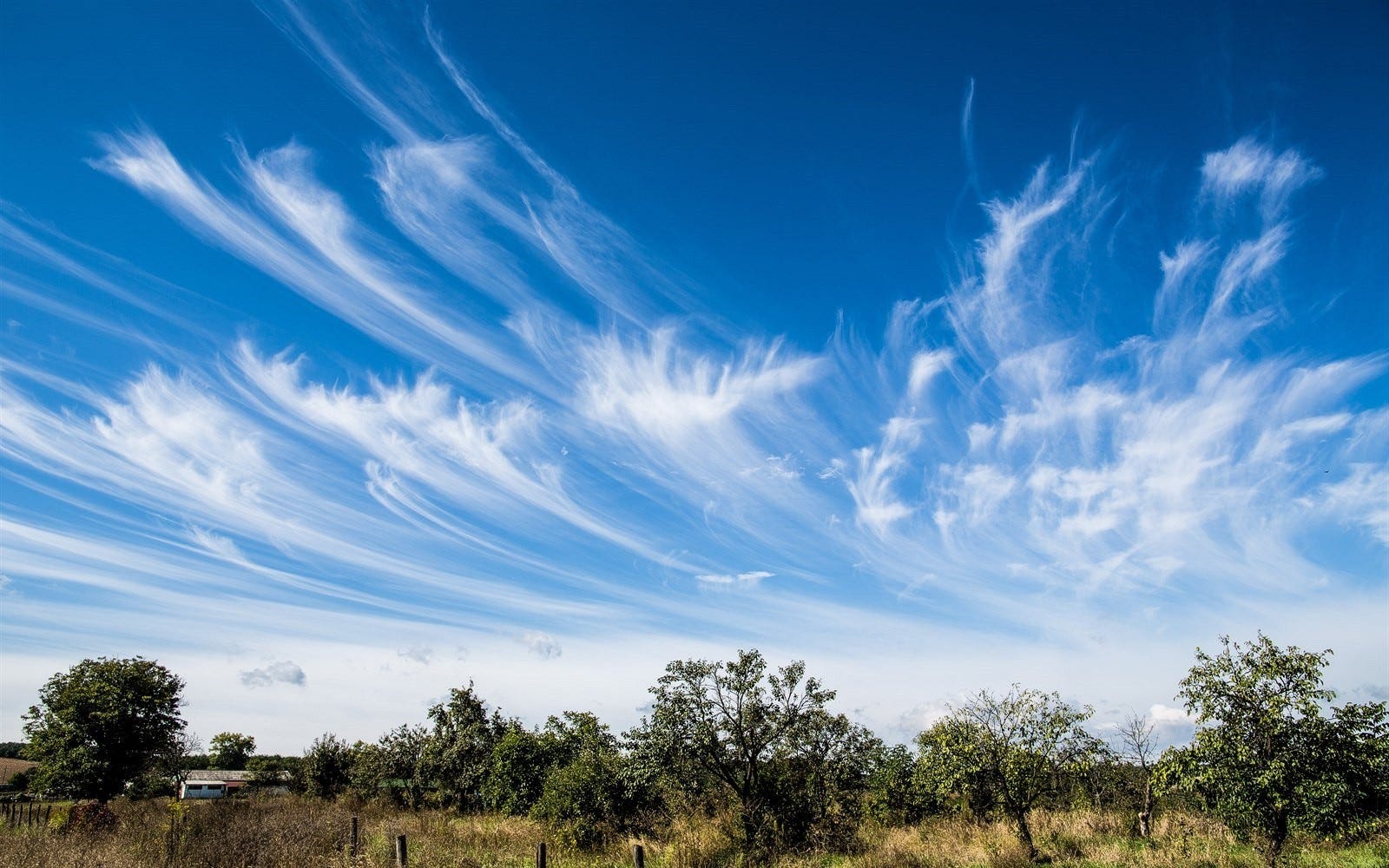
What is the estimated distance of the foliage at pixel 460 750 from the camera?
41656mm

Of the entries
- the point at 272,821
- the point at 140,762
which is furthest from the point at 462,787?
the point at 272,821

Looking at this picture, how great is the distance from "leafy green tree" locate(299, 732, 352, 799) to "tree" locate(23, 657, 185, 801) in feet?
40.9

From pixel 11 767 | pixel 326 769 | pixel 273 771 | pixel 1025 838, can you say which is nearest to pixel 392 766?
pixel 326 769

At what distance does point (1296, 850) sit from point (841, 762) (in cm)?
1319

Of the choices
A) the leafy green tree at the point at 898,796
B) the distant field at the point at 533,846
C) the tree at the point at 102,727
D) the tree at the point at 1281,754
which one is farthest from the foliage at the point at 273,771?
the tree at the point at 1281,754

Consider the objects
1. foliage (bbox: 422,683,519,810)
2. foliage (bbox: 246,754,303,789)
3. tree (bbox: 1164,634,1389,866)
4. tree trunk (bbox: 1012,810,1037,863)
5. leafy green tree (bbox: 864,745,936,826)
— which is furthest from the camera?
foliage (bbox: 246,754,303,789)

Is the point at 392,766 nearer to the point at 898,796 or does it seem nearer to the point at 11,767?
the point at 898,796

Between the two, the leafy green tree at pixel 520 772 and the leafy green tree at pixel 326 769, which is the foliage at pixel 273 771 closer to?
the leafy green tree at pixel 326 769

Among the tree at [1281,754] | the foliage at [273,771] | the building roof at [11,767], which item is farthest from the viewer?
the building roof at [11,767]

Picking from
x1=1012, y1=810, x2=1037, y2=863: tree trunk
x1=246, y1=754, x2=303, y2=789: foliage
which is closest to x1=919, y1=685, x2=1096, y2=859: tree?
x1=1012, y1=810, x2=1037, y2=863: tree trunk

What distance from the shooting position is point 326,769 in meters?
51.6

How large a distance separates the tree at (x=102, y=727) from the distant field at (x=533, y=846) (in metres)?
14.4

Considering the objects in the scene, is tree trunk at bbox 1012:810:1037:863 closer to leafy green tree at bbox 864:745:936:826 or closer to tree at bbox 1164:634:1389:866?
tree at bbox 1164:634:1389:866

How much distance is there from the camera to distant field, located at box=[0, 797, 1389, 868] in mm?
17578
